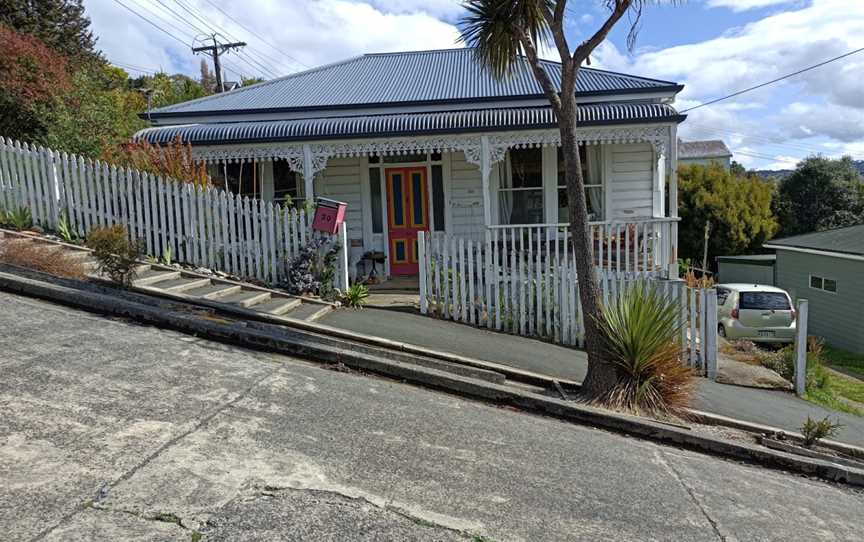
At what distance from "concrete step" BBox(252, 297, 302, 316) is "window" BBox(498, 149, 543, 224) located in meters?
5.85

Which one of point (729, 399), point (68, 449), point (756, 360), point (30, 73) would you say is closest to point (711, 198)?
point (756, 360)

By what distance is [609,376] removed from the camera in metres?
6.52

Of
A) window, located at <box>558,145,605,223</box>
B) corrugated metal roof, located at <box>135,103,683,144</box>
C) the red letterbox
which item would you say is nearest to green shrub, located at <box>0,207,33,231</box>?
corrugated metal roof, located at <box>135,103,683,144</box>

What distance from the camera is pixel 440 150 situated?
12.0m

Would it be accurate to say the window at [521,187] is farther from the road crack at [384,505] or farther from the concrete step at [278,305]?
the road crack at [384,505]

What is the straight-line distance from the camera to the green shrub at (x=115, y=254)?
24.0ft

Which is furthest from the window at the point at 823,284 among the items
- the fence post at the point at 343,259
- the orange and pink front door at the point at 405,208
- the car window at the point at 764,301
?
the fence post at the point at 343,259

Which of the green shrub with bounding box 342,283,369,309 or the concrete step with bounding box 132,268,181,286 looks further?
the green shrub with bounding box 342,283,369,309

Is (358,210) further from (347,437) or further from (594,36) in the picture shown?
(347,437)

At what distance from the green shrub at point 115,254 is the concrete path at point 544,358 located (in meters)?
2.46

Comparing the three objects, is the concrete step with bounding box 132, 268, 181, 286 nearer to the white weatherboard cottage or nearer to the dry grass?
the dry grass

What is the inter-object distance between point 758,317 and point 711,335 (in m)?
8.52

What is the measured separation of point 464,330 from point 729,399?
11.6 ft

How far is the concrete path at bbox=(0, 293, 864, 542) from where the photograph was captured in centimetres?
323
